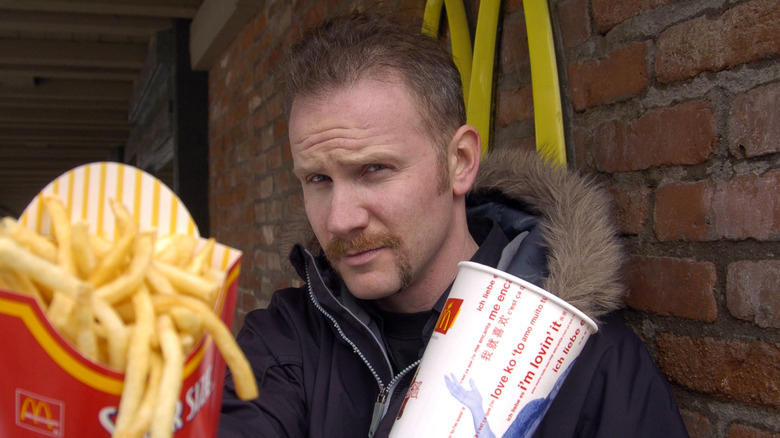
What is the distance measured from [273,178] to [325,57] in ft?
5.68

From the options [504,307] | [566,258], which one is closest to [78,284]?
[504,307]

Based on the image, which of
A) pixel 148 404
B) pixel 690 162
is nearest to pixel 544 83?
pixel 690 162

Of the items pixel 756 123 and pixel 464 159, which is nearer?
pixel 756 123

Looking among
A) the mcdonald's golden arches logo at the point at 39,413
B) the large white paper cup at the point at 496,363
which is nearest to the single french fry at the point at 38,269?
the mcdonald's golden arches logo at the point at 39,413

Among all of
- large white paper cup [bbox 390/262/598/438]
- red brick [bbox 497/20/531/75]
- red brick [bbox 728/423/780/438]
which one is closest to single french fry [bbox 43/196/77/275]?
large white paper cup [bbox 390/262/598/438]

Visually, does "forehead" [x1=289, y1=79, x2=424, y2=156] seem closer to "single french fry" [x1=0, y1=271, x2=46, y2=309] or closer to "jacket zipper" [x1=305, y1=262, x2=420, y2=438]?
"jacket zipper" [x1=305, y1=262, x2=420, y2=438]

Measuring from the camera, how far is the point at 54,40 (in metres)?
4.38

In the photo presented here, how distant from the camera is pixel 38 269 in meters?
0.56

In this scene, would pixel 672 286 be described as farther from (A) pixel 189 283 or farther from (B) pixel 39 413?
(B) pixel 39 413

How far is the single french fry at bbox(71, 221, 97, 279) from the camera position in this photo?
61cm

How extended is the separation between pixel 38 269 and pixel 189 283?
0.13 metres

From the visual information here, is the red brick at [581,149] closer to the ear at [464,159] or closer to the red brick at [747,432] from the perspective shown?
the ear at [464,159]

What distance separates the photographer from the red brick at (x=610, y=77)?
1232 mm

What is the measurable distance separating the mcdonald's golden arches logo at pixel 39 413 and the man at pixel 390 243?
18.2 inches
